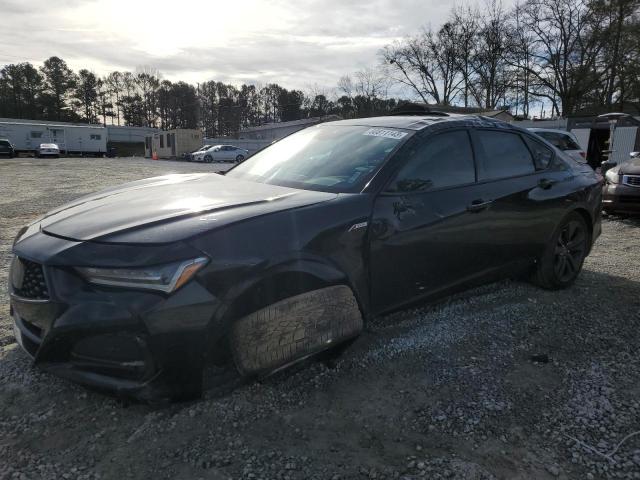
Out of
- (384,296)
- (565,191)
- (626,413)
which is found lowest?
(626,413)

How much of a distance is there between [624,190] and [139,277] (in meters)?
8.10

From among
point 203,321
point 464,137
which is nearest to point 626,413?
point 464,137

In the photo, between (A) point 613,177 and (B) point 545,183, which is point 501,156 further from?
(A) point 613,177

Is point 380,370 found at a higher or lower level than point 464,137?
lower

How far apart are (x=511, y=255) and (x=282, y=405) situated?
2201mm

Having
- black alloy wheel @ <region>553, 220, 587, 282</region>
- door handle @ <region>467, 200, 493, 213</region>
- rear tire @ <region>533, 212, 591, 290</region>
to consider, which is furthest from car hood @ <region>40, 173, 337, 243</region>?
black alloy wheel @ <region>553, 220, 587, 282</region>

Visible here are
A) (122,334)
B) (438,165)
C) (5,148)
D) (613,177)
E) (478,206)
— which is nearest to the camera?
(122,334)

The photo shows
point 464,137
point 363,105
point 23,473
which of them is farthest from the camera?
point 363,105

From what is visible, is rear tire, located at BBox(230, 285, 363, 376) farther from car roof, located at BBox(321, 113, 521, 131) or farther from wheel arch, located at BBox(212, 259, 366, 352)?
car roof, located at BBox(321, 113, 521, 131)

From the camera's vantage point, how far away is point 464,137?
11.0ft

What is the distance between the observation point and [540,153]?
3953 mm

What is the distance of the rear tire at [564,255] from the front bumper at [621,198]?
372 centimetres

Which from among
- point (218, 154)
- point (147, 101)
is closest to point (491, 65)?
point (218, 154)

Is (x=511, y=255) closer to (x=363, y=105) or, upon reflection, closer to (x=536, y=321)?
(x=536, y=321)
